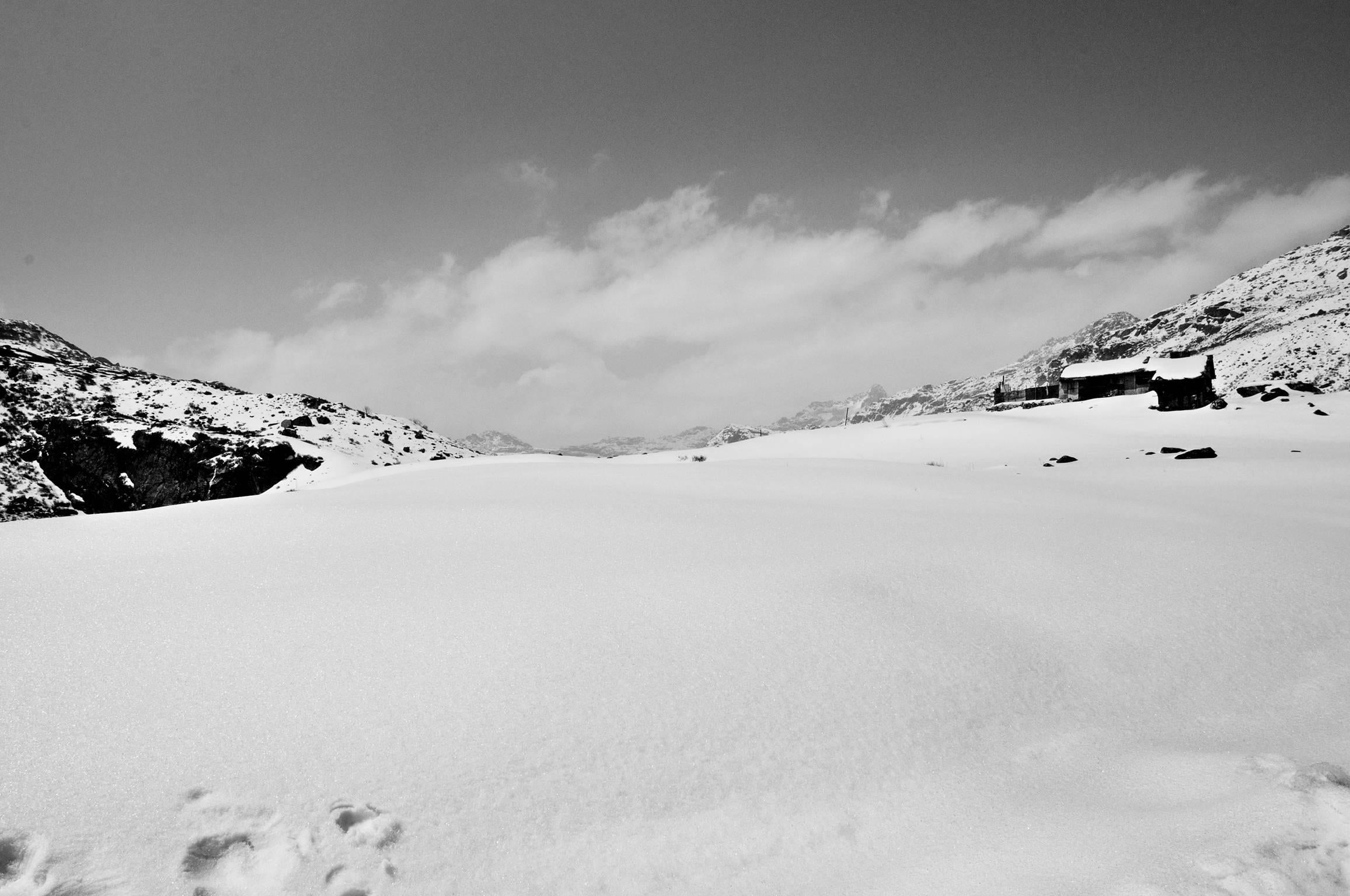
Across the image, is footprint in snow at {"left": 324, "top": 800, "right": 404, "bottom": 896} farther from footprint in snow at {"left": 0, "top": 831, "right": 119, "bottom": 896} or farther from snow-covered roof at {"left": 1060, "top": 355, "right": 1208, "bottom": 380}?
snow-covered roof at {"left": 1060, "top": 355, "right": 1208, "bottom": 380}

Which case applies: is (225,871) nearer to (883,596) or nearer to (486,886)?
(486,886)

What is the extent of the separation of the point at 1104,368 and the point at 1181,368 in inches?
337

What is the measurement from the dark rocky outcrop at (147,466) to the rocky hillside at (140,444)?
3cm

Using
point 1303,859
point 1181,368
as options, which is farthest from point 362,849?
point 1181,368

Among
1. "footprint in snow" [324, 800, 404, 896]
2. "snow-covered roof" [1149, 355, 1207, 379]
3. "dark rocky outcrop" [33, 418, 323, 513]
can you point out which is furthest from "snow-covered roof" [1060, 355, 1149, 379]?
"footprint in snow" [324, 800, 404, 896]

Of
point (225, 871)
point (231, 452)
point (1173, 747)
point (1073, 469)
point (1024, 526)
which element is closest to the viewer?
point (225, 871)

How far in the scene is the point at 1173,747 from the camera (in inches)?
111

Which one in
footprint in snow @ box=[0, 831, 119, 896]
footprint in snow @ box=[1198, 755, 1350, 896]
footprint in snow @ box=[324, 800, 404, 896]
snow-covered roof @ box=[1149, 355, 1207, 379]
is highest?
snow-covered roof @ box=[1149, 355, 1207, 379]

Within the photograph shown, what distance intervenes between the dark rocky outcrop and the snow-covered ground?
2217 centimetres

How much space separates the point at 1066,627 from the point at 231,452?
2989 centimetres

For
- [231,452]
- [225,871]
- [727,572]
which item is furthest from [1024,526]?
[231,452]

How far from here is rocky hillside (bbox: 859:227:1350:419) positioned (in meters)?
58.5

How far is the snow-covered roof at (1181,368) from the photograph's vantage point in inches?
1232

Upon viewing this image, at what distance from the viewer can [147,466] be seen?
24.6 m
